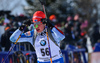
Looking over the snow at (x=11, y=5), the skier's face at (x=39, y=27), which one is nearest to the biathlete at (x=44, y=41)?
the skier's face at (x=39, y=27)

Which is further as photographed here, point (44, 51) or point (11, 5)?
A: point (11, 5)

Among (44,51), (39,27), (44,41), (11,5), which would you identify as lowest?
(44,51)

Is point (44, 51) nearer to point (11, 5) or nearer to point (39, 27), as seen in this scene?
point (39, 27)

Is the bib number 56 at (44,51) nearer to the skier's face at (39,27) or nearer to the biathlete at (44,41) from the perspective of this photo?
the biathlete at (44,41)

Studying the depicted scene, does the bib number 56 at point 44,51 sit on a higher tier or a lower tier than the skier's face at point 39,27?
lower

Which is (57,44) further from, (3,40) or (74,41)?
(74,41)

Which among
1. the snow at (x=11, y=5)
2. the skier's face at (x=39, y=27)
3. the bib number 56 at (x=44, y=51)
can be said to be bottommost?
the bib number 56 at (x=44, y=51)

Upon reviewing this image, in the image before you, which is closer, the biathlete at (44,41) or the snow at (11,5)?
the biathlete at (44,41)

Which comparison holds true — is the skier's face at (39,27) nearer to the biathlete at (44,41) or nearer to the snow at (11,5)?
the biathlete at (44,41)

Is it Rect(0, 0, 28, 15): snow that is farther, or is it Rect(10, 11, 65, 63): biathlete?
Rect(0, 0, 28, 15): snow

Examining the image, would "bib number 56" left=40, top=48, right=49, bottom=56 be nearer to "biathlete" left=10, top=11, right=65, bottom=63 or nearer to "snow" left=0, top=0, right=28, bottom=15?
"biathlete" left=10, top=11, right=65, bottom=63

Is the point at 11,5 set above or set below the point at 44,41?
above

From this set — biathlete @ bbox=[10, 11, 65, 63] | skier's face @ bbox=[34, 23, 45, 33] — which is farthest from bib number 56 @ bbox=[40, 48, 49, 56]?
skier's face @ bbox=[34, 23, 45, 33]

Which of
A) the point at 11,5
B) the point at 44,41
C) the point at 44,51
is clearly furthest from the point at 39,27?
the point at 11,5
